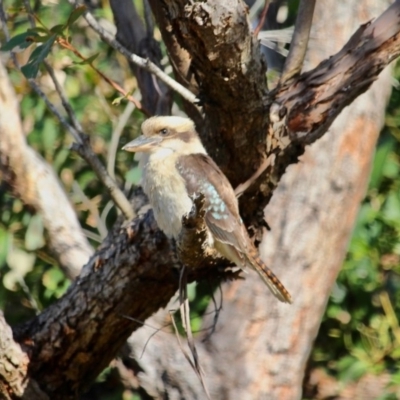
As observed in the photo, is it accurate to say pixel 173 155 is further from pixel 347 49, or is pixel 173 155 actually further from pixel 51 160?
pixel 51 160

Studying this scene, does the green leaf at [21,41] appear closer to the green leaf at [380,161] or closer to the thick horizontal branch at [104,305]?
the thick horizontal branch at [104,305]

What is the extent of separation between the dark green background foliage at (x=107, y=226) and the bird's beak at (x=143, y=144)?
3.79ft

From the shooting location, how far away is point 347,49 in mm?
3424

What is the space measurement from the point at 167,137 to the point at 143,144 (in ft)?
0.32

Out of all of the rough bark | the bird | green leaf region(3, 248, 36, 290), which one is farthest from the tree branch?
the bird

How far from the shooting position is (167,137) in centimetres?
364

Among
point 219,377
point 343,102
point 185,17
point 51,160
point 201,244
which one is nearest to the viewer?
point 185,17

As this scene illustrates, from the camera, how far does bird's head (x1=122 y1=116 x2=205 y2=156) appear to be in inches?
140

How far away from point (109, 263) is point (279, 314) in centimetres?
126

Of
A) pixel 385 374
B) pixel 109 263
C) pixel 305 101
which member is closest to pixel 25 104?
pixel 109 263

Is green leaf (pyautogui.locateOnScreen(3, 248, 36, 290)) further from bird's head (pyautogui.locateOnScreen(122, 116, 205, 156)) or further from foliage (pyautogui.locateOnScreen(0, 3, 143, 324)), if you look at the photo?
bird's head (pyautogui.locateOnScreen(122, 116, 205, 156))

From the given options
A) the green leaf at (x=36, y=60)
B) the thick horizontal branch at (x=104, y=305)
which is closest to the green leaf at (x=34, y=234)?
the thick horizontal branch at (x=104, y=305)

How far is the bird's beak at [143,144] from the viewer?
141 inches

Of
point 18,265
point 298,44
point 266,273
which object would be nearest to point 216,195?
point 266,273
